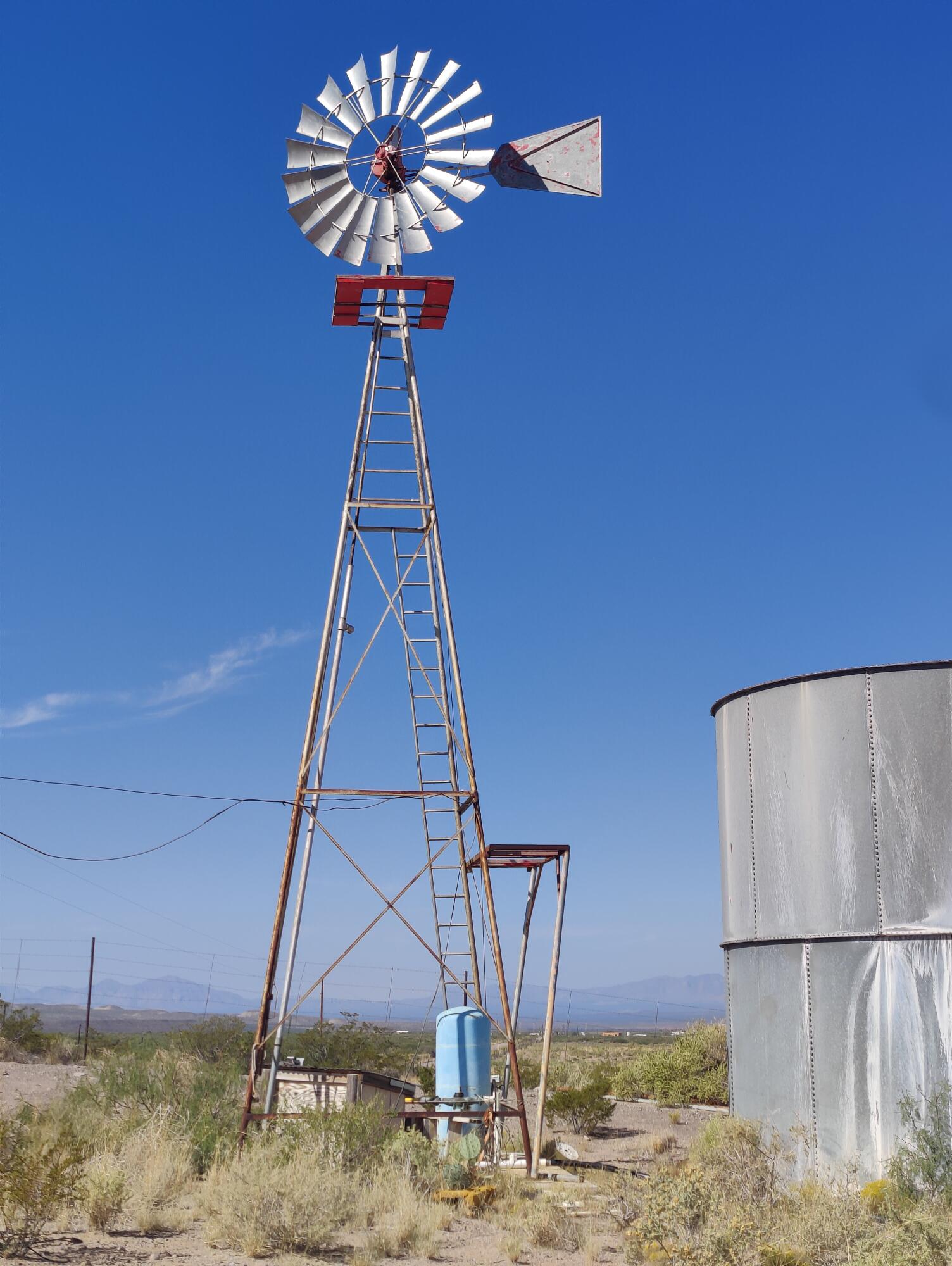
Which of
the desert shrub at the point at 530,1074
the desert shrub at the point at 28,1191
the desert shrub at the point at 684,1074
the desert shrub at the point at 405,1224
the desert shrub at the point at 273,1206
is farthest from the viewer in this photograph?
the desert shrub at the point at 530,1074

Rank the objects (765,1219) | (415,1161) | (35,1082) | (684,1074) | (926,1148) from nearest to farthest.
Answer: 1. (765,1219)
2. (926,1148)
3. (415,1161)
4. (35,1082)
5. (684,1074)

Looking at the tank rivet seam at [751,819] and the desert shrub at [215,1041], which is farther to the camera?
the desert shrub at [215,1041]

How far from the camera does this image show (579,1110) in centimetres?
2034

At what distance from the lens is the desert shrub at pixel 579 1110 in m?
20.3

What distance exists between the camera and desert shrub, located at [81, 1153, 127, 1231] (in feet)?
33.1

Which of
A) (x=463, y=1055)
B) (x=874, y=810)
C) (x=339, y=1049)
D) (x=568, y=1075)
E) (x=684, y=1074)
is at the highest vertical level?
(x=874, y=810)

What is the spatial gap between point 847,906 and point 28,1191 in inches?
Result: 300

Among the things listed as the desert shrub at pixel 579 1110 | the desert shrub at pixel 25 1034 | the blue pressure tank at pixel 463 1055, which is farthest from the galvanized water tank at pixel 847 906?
the desert shrub at pixel 25 1034

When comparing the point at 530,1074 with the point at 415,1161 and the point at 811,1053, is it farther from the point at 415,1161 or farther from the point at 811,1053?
the point at 811,1053

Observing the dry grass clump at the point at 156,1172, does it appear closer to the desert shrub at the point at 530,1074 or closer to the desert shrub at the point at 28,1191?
the desert shrub at the point at 28,1191

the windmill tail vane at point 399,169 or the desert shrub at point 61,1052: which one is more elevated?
the windmill tail vane at point 399,169

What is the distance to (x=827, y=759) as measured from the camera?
12.4 metres

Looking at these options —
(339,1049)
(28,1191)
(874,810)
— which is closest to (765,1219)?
(874,810)

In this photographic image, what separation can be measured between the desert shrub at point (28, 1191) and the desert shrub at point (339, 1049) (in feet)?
42.6
